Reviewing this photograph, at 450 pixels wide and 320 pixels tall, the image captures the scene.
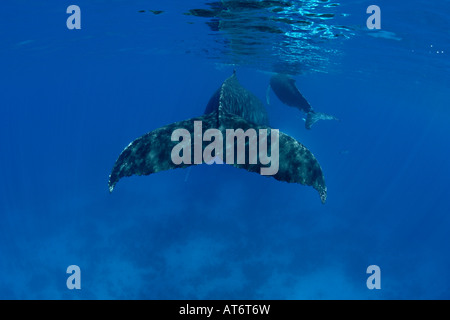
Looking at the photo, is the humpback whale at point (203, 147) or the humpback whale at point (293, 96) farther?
the humpback whale at point (293, 96)

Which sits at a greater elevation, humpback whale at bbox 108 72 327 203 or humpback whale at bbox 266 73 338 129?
humpback whale at bbox 266 73 338 129

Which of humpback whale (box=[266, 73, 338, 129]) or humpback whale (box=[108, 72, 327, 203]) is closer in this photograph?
humpback whale (box=[108, 72, 327, 203])

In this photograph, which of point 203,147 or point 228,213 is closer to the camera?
point 203,147

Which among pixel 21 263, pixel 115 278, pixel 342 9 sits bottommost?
pixel 115 278

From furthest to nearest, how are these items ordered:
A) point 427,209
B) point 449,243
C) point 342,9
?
point 427,209
point 449,243
point 342,9

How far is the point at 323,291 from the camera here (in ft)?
61.6

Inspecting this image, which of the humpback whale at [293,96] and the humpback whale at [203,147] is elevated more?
the humpback whale at [293,96]

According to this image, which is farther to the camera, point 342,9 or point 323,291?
point 323,291

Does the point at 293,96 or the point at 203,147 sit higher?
the point at 293,96
